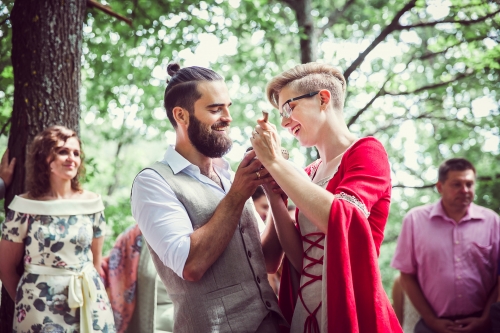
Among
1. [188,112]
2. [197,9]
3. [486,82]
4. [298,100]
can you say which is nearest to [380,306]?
[298,100]

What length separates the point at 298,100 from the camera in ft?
7.82

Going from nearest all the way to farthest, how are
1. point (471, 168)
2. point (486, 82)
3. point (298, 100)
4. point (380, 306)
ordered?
1. point (380, 306)
2. point (298, 100)
3. point (471, 168)
4. point (486, 82)

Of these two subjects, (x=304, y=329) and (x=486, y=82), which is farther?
(x=486, y=82)

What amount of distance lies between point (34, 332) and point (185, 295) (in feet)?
5.50

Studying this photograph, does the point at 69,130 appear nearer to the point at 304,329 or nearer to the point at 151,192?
the point at 151,192

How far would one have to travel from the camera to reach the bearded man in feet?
6.93

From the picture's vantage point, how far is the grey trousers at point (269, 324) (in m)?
2.19

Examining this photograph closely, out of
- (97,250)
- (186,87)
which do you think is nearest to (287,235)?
(186,87)

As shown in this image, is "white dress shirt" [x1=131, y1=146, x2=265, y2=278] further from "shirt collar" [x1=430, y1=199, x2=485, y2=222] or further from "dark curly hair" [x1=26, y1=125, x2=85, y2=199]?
"shirt collar" [x1=430, y1=199, x2=485, y2=222]

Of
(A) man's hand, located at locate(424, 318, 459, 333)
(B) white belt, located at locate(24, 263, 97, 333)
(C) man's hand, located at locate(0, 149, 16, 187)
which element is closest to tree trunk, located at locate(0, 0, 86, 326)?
(C) man's hand, located at locate(0, 149, 16, 187)

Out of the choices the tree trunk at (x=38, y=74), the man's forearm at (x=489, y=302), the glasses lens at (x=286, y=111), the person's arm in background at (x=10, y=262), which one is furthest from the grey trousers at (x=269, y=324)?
the man's forearm at (x=489, y=302)

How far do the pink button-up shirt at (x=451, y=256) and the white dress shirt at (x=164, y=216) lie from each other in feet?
9.34

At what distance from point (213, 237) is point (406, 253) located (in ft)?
10.00

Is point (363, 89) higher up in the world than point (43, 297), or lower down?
higher up
